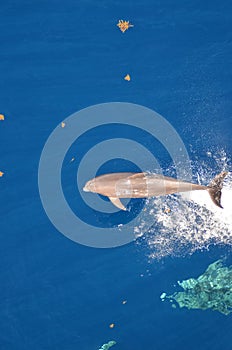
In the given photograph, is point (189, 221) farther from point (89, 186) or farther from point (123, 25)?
point (123, 25)

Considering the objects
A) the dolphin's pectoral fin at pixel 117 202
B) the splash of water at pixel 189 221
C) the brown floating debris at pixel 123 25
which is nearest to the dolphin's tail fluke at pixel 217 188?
the splash of water at pixel 189 221

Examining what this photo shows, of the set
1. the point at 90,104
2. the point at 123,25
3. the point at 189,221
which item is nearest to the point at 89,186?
the point at 90,104

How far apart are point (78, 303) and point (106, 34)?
2575 millimetres

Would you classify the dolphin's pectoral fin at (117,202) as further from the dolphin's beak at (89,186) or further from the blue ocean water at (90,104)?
the blue ocean water at (90,104)

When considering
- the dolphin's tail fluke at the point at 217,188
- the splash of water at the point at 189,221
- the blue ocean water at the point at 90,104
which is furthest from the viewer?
the splash of water at the point at 189,221

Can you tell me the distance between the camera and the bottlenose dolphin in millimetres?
4699

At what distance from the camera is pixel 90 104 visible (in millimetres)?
4715

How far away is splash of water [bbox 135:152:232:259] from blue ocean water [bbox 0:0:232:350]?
0.10 m

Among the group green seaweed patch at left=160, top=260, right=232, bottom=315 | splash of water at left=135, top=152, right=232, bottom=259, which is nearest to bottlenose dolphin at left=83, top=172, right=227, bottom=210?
splash of water at left=135, top=152, right=232, bottom=259

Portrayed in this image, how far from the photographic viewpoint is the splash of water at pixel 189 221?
4.89 m

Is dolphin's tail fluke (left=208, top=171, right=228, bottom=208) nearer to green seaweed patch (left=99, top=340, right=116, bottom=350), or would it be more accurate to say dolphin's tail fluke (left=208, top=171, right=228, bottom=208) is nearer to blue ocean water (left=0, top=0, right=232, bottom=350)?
blue ocean water (left=0, top=0, right=232, bottom=350)

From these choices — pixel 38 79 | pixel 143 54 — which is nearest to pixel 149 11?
pixel 143 54

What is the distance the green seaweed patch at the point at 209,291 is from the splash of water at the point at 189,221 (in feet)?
0.91

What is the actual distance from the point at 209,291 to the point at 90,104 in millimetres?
2186
